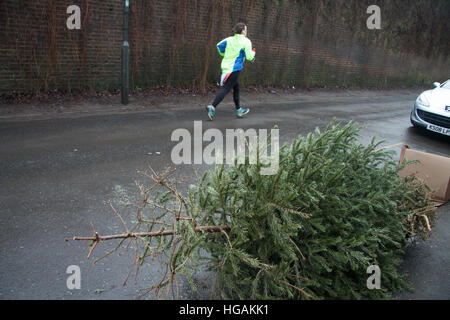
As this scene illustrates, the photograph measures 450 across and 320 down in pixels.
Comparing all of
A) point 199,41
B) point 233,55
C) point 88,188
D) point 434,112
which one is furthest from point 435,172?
point 199,41

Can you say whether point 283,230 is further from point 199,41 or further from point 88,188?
point 199,41

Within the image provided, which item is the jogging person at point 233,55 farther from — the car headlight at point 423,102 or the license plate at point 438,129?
the license plate at point 438,129

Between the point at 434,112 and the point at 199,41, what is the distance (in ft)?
25.6

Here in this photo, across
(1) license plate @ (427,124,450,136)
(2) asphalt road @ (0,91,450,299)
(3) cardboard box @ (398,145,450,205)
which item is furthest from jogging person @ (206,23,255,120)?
(3) cardboard box @ (398,145,450,205)

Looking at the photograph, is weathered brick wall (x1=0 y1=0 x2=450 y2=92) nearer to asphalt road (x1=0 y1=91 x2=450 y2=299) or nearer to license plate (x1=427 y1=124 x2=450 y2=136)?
asphalt road (x1=0 y1=91 x2=450 y2=299)

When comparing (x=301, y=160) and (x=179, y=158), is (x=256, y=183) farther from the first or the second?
(x=179, y=158)

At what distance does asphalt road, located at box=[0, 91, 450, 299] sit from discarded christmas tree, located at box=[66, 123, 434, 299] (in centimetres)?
44

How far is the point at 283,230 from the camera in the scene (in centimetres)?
271

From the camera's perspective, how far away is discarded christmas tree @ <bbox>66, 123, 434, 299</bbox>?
2719 mm

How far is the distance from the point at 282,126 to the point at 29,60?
21.6 ft

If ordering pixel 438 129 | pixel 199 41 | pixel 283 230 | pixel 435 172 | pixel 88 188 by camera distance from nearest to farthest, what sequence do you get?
1. pixel 283 230
2. pixel 435 172
3. pixel 88 188
4. pixel 438 129
5. pixel 199 41

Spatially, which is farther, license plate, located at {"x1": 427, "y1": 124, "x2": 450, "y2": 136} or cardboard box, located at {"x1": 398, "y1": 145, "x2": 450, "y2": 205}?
license plate, located at {"x1": 427, "y1": 124, "x2": 450, "y2": 136}
